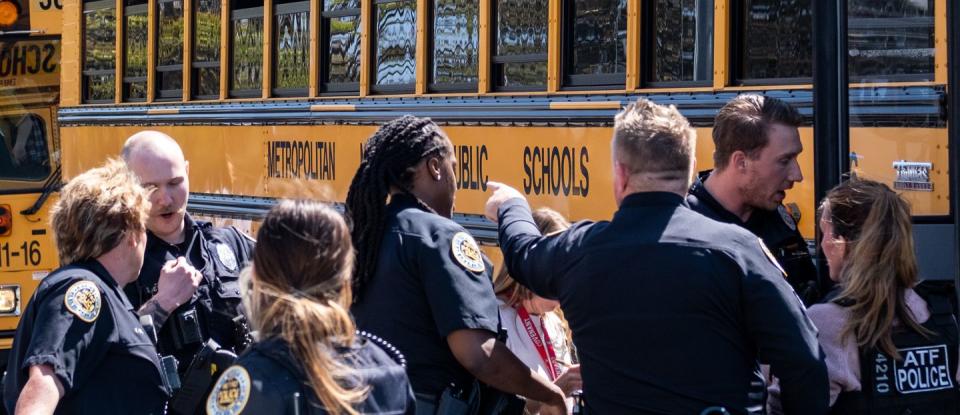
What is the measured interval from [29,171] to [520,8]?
3.79 m

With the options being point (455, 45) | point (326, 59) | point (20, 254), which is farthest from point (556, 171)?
point (20, 254)

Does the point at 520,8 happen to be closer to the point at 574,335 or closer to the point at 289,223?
the point at 574,335

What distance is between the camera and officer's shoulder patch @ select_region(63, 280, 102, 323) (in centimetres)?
271

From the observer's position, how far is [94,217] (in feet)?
9.25

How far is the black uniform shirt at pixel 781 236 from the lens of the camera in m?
3.21

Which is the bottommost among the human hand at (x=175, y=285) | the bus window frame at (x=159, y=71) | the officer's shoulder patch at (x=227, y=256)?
the human hand at (x=175, y=285)

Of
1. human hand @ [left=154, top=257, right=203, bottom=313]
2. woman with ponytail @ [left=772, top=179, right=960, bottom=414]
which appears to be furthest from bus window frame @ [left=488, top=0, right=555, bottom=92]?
woman with ponytail @ [left=772, top=179, right=960, bottom=414]

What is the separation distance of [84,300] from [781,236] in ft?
5.13

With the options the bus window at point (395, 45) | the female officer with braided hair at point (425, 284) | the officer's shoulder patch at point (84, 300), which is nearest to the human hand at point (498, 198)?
the female officer with braided hair at point (425, 284)

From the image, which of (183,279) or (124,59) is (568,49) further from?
(124,59)

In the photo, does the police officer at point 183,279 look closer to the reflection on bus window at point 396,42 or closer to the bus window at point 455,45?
the bus window at point 455,45

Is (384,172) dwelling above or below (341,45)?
below

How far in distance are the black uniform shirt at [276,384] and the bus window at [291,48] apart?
4.21 meters

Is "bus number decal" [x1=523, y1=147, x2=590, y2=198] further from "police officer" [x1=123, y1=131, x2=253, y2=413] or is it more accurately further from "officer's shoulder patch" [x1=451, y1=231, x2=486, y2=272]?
"officer's shoulder patch" [x1=451, y1=231, x2=486, y2=272]
